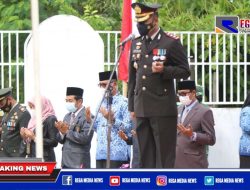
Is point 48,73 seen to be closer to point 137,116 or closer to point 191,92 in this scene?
point 191,92

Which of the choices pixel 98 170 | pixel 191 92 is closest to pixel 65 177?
pixel 98 170

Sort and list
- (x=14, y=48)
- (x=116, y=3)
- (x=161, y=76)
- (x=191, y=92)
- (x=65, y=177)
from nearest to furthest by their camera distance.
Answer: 1. (x=65, y=177)
2. (x=161, y=76)
3. (x=191, y=92)
4. (x=14, y=48)
5. (x=116, y=3)

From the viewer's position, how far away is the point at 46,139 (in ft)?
37.5

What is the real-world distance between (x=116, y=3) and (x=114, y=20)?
1.12 metres

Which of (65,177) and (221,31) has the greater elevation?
(221,31)

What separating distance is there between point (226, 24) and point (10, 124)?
11.7 feet

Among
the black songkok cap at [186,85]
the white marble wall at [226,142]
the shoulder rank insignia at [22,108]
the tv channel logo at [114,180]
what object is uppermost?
the black songkok cap at [186,85]

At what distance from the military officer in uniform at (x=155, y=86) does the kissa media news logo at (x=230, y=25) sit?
517 cm

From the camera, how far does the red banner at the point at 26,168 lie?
6762 mm

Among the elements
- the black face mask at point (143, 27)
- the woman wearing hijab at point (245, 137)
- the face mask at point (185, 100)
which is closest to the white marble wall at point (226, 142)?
the woman wearing hijab at point (245, 137)

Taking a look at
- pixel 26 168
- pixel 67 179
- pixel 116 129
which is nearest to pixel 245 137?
pixel 116 129

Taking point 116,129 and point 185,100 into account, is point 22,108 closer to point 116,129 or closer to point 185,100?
point 116,129

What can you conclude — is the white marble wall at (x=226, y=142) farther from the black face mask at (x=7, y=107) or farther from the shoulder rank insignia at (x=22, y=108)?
the black face mask at (x=7, y=107)

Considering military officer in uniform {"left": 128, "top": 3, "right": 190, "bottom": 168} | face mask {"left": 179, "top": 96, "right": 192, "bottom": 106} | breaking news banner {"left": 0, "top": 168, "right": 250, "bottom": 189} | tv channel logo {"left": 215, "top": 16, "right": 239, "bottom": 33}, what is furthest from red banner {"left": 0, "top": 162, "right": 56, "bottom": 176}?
tv channel logo {"left": 215, "top": 16, "right": 239, "bottom": 33}
